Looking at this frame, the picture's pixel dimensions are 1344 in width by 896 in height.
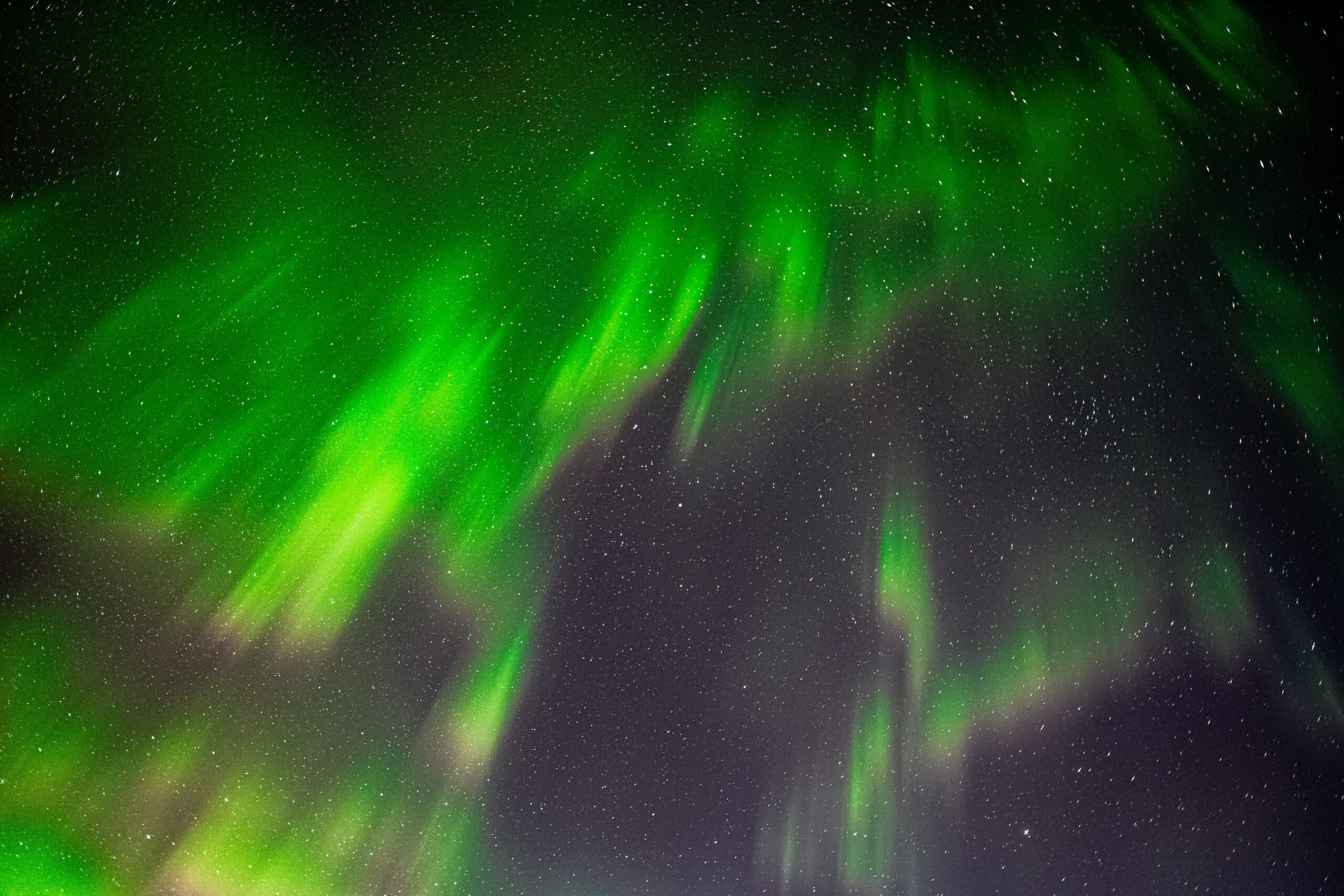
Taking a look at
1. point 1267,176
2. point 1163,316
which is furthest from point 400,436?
point 1267,176

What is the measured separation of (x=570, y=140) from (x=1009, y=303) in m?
0.48

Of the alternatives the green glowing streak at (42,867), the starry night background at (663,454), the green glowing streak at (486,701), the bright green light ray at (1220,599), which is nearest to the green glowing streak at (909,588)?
the starry night background at (663,454)

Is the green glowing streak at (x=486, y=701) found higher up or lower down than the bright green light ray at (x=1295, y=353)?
lower down

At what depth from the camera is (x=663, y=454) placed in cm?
92

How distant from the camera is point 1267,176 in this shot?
858 mm

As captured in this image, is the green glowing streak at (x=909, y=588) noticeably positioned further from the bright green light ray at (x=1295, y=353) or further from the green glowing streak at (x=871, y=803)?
the bright green light ray at (x=1295, y=353)

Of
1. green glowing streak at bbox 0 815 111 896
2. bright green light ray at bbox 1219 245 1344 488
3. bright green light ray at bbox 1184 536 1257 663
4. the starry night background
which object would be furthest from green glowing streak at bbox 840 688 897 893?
green glowing streak at bbox 0 815 111 896

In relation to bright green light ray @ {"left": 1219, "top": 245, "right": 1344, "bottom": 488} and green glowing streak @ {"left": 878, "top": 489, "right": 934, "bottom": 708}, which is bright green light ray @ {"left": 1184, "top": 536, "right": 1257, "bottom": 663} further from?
green glowing streak @ {"left": 878, "top": 489, "right": 934, "bottom": 708}

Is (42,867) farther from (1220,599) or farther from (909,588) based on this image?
(1220,599)

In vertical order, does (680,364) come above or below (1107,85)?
below

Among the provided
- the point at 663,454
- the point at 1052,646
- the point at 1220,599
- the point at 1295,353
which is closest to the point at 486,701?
the point at 663,454

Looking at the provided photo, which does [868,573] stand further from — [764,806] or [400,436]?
[400,436]

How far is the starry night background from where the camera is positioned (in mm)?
868

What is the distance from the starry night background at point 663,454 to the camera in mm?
868
